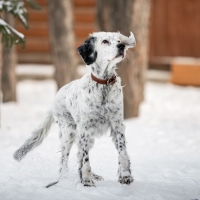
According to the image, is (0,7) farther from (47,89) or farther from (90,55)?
(47,89)

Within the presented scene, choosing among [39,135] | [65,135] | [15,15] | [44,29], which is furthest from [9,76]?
[65,135]

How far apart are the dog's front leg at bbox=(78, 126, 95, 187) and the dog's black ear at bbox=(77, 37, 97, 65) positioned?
0.65 metres

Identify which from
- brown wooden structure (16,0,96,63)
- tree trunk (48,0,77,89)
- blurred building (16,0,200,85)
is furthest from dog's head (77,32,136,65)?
brown wooden structure (16,0,96,63)

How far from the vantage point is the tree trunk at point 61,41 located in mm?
10295

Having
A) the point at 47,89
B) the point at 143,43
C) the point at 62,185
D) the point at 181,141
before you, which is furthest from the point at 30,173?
the point at 47,89

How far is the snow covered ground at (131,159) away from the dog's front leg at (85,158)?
0.31ft

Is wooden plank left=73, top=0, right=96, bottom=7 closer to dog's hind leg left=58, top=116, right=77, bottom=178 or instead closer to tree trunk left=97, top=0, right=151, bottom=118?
tree trunk left=97, top=0, right=151, bottom=118

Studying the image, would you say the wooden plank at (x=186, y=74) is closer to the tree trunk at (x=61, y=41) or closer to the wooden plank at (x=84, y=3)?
the wooden plank at (x=84, y=3)

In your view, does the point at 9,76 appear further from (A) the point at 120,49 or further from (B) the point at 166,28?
(A) the point at 120,49

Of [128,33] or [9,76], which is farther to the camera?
[9,76]

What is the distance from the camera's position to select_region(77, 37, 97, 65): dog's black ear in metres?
4.66

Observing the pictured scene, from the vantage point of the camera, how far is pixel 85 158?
4855 millimetres

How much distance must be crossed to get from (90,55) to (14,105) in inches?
230

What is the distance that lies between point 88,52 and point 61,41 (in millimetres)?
5730
